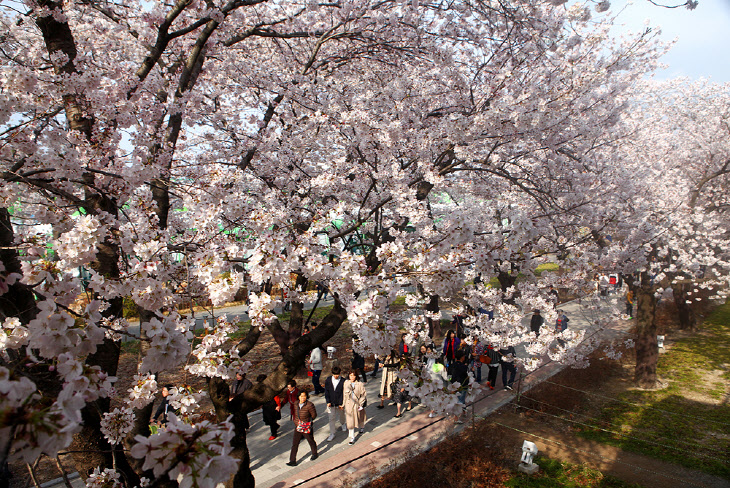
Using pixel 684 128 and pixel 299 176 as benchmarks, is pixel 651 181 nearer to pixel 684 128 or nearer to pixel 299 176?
pixel 684 128

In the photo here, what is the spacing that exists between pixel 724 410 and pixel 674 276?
513cm

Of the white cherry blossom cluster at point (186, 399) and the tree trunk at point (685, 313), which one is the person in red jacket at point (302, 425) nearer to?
the white cherry blossom cluster at point (186, 399)

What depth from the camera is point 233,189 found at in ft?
17.4

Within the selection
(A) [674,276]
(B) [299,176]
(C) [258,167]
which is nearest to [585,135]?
(B) [299,176]

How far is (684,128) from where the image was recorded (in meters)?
18.1

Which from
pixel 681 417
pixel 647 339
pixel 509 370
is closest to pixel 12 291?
pixel 509 370

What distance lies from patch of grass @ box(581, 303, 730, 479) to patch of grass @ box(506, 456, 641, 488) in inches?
45.2

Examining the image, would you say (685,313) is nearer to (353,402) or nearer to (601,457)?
(601,457)

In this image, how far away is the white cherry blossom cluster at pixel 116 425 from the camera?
164 inches

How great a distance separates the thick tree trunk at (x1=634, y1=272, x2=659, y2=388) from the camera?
11.1 metres

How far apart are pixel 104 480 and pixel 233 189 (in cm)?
350

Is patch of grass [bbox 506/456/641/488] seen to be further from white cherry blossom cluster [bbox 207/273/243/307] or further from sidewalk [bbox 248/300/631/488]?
white cherry blossom cluster [bbox 207/273/243/307]

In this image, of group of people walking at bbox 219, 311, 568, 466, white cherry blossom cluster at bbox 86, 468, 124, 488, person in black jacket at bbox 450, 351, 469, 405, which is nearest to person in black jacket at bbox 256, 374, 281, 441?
group of people walking at bbox 219, 311, 568, 466

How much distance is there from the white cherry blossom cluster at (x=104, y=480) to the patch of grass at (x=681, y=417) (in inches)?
341
